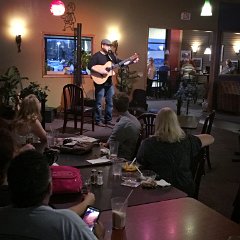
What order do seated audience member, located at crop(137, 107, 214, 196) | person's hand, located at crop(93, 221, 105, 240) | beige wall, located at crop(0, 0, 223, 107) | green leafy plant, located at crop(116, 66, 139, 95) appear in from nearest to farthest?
person's hand, located at crop(93, 221, 105, 240) < seated audience member, located at crop(137, 107, 214, 196) < beige wall, located at crop(0, 0, 223, 107) < green leafy plant, located at crop(116, 66, 139, 95)

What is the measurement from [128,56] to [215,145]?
11.3ft

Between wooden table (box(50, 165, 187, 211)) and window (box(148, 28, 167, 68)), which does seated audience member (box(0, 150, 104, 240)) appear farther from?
window (box(148, 28, 167, 68))

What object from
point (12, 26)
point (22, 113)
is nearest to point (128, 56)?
point (12, 26)

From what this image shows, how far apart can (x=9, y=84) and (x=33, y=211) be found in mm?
6258

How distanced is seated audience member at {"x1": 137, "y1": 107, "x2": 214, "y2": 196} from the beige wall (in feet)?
18.7

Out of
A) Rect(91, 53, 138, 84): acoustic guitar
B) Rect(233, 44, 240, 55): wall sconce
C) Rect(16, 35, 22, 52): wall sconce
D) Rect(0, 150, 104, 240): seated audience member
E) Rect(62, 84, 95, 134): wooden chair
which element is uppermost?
Rect(233, 44, 240, 55): wall sconce

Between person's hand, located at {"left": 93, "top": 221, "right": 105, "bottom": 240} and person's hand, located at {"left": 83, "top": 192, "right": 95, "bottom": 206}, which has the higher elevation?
person's hand, located at {"left": 83, "top": 192, "right": 95, "bottom": 206}

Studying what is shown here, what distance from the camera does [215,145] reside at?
21.3 feet

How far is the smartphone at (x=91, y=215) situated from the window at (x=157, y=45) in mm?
13397

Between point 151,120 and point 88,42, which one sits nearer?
point 151,120

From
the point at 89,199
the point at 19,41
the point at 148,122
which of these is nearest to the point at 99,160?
the point at 89,199

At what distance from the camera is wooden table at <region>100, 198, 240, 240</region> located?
165 centimetres

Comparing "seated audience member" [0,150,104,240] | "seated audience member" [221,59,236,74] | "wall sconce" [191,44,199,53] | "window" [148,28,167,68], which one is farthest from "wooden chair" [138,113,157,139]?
"wall sconce" [191,44,199,53]

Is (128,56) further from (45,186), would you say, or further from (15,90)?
(45,186)
